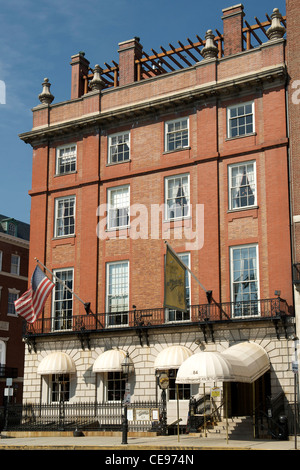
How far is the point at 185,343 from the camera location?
3297 cm

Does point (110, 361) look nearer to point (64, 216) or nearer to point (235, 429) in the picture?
point (235, 429)

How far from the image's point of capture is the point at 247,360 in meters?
28.7

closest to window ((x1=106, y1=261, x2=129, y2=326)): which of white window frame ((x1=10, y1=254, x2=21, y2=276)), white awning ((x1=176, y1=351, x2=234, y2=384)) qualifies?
white awning ((x1=176, y1=351, x2=234, y2=384))

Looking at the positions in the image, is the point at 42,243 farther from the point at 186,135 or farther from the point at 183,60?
the point at 183,60

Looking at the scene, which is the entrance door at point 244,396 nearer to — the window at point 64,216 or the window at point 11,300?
the window at point 64,216

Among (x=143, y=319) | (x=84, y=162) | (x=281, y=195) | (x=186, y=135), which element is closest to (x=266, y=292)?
(x=281, y=195)

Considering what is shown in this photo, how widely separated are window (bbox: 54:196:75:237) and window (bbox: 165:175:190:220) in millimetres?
6221

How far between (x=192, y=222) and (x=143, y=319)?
17.7 ft

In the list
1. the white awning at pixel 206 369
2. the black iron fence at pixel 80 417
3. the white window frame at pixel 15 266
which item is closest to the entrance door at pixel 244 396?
the black iron fence at pixel 80 417

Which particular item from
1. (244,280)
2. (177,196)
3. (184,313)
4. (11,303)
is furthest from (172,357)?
(11,303)

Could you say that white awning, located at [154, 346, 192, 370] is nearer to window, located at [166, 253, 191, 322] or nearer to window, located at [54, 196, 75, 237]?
window, located at [166, 253, 191, 322]

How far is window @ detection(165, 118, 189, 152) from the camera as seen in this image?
36.0 meters

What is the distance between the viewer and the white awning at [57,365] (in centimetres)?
3553

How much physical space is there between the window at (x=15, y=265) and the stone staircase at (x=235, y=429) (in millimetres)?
34211
